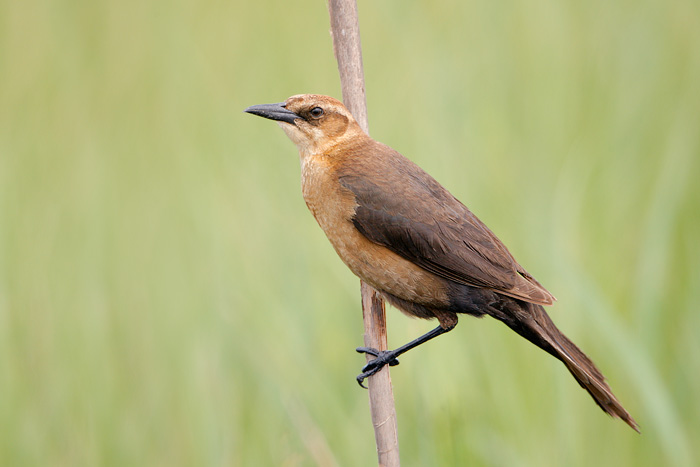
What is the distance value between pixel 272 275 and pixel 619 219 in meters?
1.68

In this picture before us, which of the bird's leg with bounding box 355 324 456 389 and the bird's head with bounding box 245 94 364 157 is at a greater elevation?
the bird's head with bounding box 245 94 364 157

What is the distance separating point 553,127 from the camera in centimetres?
359

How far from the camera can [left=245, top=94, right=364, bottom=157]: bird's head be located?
2.58 m

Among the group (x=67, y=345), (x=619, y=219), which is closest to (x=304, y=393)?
(x=67, y=345)

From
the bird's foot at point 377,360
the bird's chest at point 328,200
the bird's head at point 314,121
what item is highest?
the bird's head at point 314,121

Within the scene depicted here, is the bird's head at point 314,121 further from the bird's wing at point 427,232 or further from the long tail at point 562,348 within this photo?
the long tail at point 562,348

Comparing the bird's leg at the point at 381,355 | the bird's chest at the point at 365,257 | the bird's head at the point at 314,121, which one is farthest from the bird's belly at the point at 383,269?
the bird's head at the point at 314,121

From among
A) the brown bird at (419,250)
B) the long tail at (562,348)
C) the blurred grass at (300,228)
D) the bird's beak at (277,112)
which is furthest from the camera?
the blurred grass at (300,228)

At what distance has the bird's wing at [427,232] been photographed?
240 centimetres

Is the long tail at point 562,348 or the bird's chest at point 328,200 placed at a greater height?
the bird's chest at point 328,200

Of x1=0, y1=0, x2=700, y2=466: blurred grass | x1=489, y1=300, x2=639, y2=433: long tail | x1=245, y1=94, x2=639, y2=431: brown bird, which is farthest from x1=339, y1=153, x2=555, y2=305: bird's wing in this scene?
x1=0, y1=0, x2=700, y2=466: blurred grass

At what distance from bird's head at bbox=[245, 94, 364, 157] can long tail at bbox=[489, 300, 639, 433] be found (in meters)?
0.83

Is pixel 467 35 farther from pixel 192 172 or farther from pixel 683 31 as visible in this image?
pixel 192 172

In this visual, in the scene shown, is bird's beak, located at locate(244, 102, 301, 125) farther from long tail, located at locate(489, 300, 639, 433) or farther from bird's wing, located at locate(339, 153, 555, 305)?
long tail, located at locate(489, 300, 639, 433)
